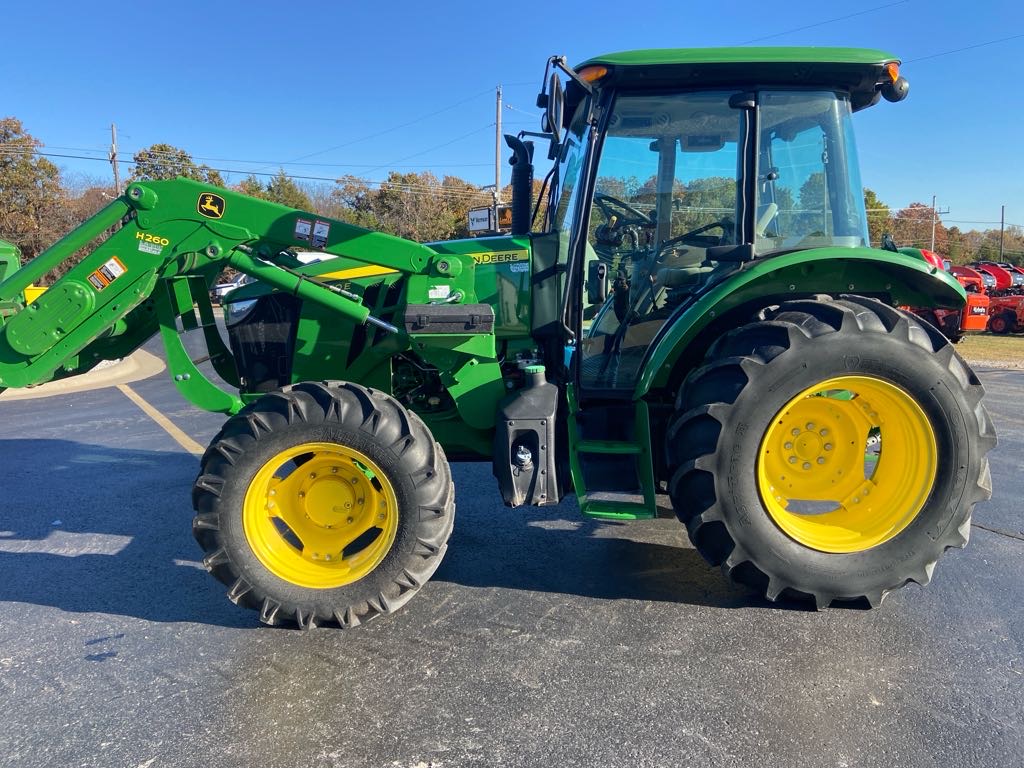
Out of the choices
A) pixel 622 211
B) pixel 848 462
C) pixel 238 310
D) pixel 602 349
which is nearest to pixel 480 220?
pixel 622 211

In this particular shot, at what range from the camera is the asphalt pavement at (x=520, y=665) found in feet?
7.63

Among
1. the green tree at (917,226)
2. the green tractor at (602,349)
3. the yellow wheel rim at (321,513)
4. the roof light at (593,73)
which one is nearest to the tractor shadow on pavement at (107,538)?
the yellow wheel rim at (321,513)

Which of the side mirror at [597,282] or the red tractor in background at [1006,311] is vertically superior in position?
the side mirror at [597,282]

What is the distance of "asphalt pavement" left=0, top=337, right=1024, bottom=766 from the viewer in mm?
2326

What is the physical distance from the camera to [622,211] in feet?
12.1

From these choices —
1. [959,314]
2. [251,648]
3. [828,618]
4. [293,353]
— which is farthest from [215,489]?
[959,314]

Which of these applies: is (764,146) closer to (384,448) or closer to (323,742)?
(384,448)

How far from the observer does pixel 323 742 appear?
2.35 metres

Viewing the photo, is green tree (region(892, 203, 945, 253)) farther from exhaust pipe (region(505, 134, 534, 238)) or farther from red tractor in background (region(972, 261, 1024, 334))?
exhaust pipe (region(505, 134, 534, 238))

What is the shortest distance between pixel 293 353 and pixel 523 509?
1797mm

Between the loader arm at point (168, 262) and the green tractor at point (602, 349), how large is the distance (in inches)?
0.5

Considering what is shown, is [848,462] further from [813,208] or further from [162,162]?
[162,162]

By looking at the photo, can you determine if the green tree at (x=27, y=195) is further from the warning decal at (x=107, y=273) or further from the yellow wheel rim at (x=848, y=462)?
the yellow wheel rim at (x=848, y=462)

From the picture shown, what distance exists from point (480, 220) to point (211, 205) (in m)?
1.72
